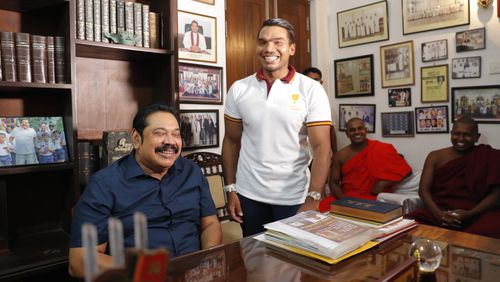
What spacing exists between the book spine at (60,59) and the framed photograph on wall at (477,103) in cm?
299

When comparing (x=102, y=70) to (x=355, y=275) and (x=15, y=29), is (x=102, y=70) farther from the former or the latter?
(x=355, y=275)

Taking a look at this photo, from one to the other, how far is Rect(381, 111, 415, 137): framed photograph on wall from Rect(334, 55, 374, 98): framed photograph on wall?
30cm

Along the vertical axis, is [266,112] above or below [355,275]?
above

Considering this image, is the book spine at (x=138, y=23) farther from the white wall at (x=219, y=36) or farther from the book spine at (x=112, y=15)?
the white wall at (x=219, y=36)

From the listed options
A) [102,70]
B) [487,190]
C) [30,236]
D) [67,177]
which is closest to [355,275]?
[67,177]

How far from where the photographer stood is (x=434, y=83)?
3.37m

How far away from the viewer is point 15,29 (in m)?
1.92

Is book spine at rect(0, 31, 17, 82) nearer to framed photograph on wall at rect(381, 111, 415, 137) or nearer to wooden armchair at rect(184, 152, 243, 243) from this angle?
wooden armchair at rect(184, 152, 243, 243)

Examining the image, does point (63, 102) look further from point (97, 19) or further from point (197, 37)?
point (197, 37)

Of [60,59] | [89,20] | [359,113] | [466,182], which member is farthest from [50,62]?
[359,113]

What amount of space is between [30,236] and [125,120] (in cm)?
82

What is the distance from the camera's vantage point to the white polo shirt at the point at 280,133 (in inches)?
64.8

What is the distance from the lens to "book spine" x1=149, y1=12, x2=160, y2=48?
7.17ft

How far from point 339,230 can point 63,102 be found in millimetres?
1589
